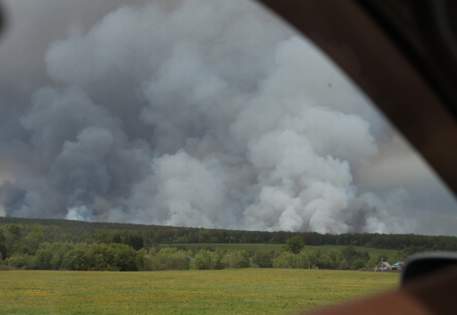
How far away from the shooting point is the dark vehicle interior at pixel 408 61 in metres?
0.88

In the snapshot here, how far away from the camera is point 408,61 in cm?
93

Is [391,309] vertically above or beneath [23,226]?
beneath

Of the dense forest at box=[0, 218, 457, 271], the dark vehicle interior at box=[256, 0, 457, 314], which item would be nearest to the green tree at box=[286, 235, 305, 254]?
the dense forest at box=[0, 218, 457, 271]

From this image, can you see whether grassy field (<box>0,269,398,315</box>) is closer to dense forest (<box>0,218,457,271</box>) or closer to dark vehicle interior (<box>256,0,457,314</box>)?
dense forest (<box>0,218,457,271</box>)

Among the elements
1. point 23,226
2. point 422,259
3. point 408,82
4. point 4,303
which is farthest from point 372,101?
point 4,303

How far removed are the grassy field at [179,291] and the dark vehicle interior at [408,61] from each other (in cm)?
1882

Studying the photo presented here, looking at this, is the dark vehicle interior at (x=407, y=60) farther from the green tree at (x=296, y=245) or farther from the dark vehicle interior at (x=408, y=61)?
the green tree at (x=296, y=245)

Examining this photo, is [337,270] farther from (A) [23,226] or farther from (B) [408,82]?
(B) [408,82]

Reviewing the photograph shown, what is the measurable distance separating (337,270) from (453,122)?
23.6 metres

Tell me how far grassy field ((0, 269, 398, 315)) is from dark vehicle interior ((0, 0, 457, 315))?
18.8m

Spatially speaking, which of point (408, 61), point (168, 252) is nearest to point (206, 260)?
point (168, 252)

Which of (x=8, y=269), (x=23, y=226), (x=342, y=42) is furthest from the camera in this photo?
(x=8, y=269)

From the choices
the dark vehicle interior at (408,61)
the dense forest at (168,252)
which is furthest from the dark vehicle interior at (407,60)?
the dense forest at (168,252)

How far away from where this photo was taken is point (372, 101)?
1005mm
